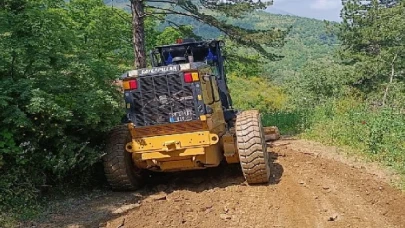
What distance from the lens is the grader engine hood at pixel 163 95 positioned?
304 inches

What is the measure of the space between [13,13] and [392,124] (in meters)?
8.00

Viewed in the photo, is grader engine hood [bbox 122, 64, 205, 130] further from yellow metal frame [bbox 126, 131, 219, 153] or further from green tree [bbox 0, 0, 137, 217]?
green tree [bbox 0, 0, 137, 217]

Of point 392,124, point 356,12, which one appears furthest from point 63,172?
point 356,12

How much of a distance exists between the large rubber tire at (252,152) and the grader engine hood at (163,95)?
0.77 m

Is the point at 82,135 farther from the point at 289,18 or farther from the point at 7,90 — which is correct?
the point at 289,18

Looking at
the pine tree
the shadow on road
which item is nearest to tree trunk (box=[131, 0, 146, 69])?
the pine tree

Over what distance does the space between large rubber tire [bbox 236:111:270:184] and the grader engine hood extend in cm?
77

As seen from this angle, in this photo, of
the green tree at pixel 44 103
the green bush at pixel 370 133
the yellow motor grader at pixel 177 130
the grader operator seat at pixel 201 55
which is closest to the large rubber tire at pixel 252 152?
the yellow motor grader at pixel 177 130

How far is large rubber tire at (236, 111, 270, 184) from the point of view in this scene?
7746 millimetres

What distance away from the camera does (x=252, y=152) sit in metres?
7.75

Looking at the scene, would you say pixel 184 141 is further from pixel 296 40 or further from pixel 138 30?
pixel 296 40

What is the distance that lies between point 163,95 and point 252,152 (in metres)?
1.68

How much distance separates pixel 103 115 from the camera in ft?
27.0

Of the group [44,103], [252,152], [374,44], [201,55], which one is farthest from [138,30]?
[374,44]
